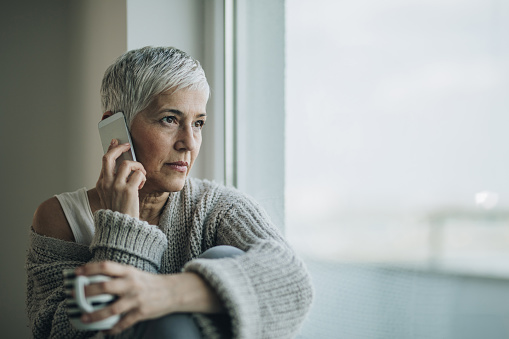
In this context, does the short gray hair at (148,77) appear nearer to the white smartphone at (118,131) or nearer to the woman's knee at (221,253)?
the white smartphone at (118,131)

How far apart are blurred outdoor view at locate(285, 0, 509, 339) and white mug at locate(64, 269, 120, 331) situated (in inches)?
25.4

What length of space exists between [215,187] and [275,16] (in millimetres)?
604

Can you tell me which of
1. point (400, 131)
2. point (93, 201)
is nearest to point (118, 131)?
point (93, 201)

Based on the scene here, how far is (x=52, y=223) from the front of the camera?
1.18 m

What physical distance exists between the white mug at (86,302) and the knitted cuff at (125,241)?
0.65 ft

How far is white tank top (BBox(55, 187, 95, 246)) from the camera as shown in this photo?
Answer: 118 centimetres

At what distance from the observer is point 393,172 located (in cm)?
106

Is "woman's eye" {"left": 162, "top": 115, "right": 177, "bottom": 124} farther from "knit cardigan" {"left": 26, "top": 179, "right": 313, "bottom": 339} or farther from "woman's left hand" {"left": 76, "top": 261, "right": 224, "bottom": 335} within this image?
"woman's left hand" {"left": 76, "top": 261, "right": 224, "bottom": 335}

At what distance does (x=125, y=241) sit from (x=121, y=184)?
0.17 m

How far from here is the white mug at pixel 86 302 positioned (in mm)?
718

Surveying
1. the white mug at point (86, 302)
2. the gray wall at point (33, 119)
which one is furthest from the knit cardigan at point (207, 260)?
the gray wall at point (33, 119)

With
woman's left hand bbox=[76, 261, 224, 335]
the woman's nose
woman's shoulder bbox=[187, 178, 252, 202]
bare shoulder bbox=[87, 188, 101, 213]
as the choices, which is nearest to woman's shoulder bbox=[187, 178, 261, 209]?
woman's shoulder bbox=[187, 178, 252, 202]

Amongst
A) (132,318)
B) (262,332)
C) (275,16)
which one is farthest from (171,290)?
(275,16)

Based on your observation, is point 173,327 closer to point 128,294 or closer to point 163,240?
point 128,294
